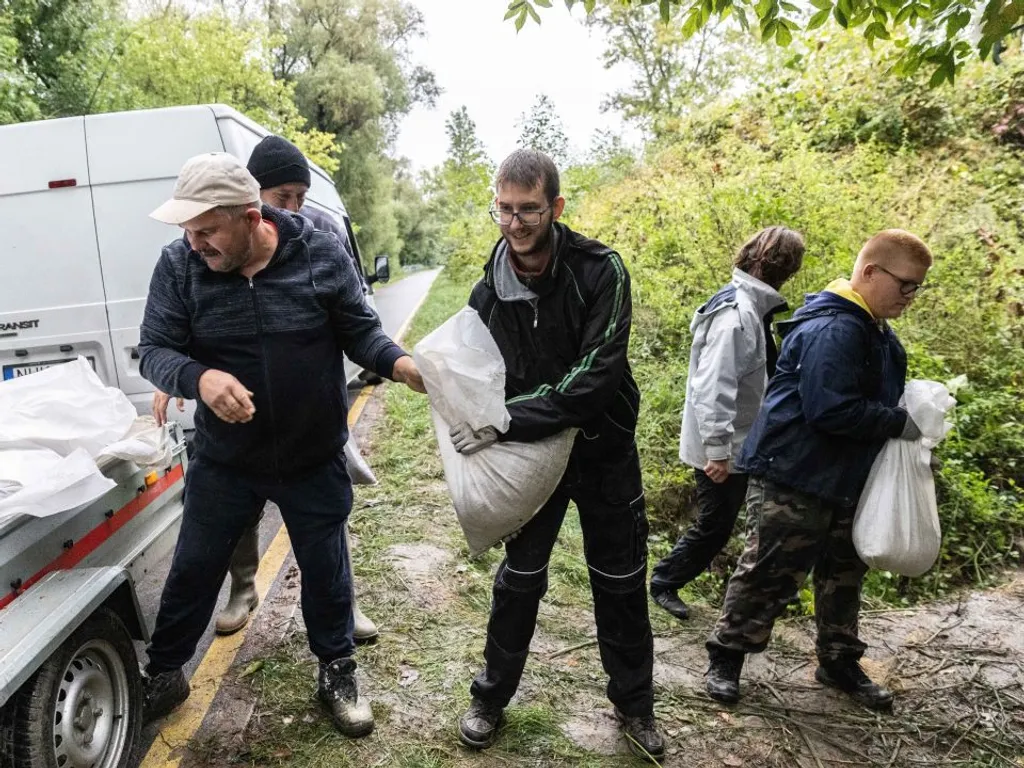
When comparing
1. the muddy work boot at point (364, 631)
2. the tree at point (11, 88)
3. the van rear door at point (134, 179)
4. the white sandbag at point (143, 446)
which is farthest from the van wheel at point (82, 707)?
the tree at point (11, 88)

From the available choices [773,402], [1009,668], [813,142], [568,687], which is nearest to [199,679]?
[568,687]

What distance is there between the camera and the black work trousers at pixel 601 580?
2426 mm

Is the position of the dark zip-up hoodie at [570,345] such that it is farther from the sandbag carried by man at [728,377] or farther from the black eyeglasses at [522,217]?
the sandbag carried by man at [728,377]

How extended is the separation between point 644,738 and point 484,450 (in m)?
1.30

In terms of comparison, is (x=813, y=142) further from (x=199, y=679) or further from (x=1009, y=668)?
(x=199, y=679)

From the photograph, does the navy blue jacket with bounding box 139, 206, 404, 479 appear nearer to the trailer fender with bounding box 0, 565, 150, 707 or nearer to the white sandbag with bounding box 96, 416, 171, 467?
the white sandbag with bounding box 96, 416, 171, 467

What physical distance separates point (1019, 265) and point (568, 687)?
5246 mm

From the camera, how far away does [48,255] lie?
4.25 meters

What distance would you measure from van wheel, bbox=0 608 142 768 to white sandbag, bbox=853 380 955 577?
278 centimetres

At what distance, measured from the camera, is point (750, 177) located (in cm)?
703

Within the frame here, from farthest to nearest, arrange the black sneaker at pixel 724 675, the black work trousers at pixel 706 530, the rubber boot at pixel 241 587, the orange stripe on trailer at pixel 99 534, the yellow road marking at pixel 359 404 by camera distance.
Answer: the yellow road marking at pixel 359 404 → the black work trousers at pixel 706 530 → the rubber boot at pixel 241 587 → the black sneaker at pixel 724 675 → the orange stripe on trailer at pixel 99 534

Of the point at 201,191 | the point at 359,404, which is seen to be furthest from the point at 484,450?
the point at 359,404

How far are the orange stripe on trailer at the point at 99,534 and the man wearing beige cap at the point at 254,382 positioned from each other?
0.32 metres

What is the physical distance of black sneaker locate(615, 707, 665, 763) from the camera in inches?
98.2
